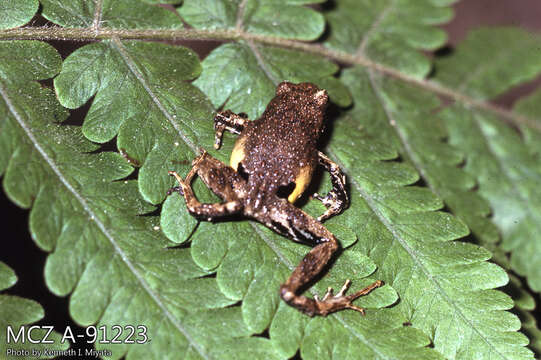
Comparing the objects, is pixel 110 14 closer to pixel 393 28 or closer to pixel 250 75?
pixel 250 75

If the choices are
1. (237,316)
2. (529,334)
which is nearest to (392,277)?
(237,316)

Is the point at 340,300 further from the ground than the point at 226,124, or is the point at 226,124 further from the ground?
the point at 226,124

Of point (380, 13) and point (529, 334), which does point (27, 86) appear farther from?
point (529, 334)

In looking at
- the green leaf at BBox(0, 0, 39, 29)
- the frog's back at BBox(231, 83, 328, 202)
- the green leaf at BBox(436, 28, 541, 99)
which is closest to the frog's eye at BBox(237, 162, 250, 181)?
the frog's back at BBox(231, 83, 328, 202)

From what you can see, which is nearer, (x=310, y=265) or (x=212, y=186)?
(x=310, y=265)

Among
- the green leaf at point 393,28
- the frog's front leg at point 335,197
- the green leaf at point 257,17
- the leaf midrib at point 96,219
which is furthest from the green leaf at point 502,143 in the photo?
the leaf midrib at point 96,219

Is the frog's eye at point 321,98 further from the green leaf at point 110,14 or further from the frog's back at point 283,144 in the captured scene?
the green leaf at point 110,14

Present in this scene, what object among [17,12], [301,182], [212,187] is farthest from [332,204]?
[17,12]
